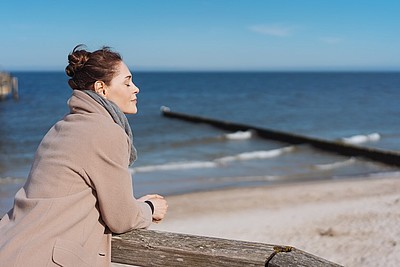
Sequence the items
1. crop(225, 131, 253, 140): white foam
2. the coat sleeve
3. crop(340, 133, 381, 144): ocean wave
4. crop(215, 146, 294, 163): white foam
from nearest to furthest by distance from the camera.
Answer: the coat sleeve → crop(215, 146, 294, 163): white foam → crop(340, 133, 381, 144): ocean wave → crop(225, 131, 253, 140): white foam

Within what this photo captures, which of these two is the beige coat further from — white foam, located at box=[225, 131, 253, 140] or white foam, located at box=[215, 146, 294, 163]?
white foam, located at box=[225, 131, 253, 140]

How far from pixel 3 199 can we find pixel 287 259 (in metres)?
11.9

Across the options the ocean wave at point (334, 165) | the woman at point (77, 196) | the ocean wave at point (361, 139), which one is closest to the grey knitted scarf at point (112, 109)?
the woman at point (77, 196)

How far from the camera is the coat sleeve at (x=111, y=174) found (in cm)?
181

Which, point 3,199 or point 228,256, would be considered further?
point 3,199

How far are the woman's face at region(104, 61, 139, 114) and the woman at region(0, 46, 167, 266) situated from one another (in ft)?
0.30

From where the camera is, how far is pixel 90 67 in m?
2.01

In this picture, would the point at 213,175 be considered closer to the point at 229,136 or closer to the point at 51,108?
the point at 229,136

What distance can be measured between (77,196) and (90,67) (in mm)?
515

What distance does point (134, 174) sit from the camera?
15531mm

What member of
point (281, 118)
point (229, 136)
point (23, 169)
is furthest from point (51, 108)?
point (23, 169)

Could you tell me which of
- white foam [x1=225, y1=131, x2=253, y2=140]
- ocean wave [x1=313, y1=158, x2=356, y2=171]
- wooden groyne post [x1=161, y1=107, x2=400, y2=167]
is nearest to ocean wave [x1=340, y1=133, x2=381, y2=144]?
wooden groyne post [x1=161, y1=107, x2=400, y2=167]

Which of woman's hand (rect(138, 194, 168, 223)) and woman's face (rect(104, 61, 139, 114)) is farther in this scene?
woman's hand (rect(138, 194, 168, 223))

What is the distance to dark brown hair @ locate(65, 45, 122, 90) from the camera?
2.00 metres
